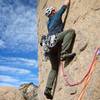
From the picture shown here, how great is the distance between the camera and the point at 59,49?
13.5m

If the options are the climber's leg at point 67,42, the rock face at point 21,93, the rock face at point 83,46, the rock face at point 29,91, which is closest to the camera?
the rock face at point 83,46

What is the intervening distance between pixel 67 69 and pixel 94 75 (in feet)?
7.13

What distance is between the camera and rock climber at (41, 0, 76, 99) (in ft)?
42.0

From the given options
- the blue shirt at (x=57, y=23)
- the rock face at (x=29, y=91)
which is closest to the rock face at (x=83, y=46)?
the blue shirt at (x=57, y=23)

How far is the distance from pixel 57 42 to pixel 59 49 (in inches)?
19.4

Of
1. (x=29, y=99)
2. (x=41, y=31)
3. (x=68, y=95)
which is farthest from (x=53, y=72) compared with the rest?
(x=29, y=99)

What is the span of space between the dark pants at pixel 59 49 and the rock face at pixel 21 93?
1997 centimetres

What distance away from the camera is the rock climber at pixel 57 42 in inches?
504

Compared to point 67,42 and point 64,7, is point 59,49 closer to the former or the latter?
point 67,42

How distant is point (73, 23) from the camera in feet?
43.4

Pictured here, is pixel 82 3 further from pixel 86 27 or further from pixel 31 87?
pixel 31 87

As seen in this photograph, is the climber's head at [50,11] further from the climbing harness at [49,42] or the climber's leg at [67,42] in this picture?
the climber's leg at [67,42]

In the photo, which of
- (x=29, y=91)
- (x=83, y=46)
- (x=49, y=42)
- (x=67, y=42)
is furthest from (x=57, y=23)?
(x=29, y=91)

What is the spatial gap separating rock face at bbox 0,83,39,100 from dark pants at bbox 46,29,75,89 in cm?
1997
